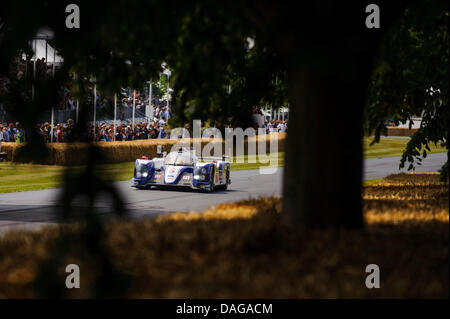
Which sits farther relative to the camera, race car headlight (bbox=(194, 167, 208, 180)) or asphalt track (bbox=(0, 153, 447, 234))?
race car headlight (bbox=(194, 167, 208, 180))

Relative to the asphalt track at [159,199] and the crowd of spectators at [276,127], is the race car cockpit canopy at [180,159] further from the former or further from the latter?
the crowd of spectators at [276,127]

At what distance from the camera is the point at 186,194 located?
2059 cm

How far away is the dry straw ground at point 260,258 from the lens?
3.88m

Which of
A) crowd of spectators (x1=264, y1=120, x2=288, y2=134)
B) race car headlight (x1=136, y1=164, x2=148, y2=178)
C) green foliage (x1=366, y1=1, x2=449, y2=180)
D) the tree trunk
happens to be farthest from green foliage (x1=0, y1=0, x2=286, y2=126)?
crowd of spectators (x1=264, y1=120, x2=288, y2=134)

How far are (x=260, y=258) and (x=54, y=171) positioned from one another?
2738 millimetres

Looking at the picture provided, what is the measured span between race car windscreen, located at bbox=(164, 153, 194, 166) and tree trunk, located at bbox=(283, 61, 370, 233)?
15573 mm

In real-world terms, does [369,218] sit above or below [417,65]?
below

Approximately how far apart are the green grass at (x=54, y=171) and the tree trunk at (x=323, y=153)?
1402 mm

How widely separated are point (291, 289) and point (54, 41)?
2.31m

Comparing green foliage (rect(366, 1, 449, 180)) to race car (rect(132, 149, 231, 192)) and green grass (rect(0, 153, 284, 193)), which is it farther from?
race car (rect(132, 149, 231, 192))

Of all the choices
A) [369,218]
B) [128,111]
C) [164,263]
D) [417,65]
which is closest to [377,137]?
[417,65]

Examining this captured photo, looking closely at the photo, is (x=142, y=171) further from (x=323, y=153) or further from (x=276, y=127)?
(x=276, y=127)

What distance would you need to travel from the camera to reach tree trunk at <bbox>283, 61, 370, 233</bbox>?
480 cm
